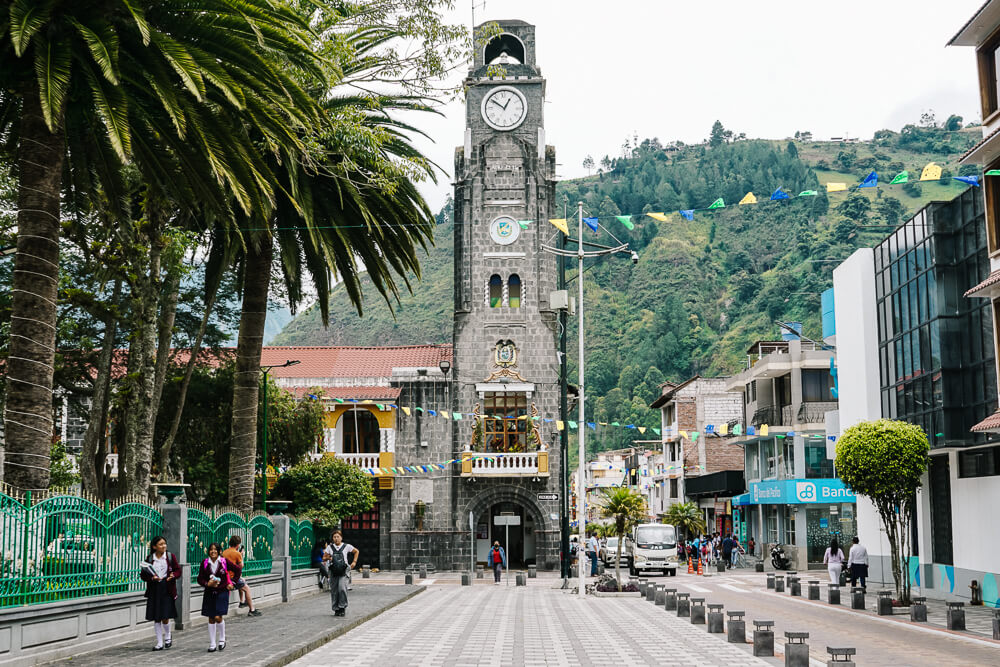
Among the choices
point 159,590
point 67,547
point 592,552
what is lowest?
point 592,552

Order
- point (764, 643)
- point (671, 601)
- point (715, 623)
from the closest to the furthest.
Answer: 1. point (764, 643)
2. point (715, 623)
3. point (671, 601)

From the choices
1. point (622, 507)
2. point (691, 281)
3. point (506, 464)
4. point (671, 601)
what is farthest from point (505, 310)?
point (691, 281)

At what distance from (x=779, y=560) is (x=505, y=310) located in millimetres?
16152

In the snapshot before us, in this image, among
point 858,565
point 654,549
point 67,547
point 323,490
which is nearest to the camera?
point 67,547

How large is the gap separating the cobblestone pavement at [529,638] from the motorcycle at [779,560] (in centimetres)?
1957

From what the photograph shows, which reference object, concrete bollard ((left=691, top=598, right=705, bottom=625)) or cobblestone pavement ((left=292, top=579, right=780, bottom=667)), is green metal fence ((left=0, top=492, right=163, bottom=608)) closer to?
cobblestone pavement ((left=292, top=579, right=780, bottom=667))

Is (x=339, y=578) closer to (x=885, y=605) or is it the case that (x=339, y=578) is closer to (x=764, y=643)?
(x=764, y=643)

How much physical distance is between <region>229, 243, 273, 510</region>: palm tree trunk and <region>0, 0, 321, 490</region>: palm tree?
331 inches

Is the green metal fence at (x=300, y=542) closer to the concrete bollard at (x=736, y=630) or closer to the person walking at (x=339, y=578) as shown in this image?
the person walking at (x=339, y=578)

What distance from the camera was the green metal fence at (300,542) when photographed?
27969mm

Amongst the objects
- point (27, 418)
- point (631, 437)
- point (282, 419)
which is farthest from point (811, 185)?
point (27, 418)

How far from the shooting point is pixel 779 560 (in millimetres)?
44875

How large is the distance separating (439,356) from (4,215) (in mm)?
26416

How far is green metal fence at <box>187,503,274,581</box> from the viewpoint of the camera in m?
19.3
